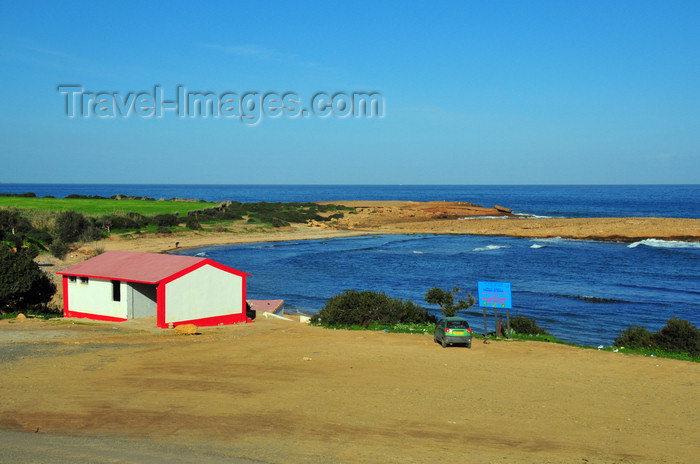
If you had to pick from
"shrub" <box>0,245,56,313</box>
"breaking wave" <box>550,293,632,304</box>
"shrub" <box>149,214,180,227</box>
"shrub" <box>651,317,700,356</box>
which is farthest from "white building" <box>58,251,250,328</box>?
"shrub" <box>149,214,180,227</box>

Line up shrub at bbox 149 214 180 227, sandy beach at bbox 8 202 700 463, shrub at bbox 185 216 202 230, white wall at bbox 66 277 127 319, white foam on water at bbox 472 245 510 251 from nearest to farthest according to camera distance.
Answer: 1. sandy beach at bbox 8 202 700 463
2. white wall at bbox 66 277 127 319
3. white foam on water at bbox 472 245 510 251
4. shrub at bbox 149 214 180 227
5. shrub at bbox 185 216 202 230

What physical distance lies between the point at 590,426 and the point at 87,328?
21.0m

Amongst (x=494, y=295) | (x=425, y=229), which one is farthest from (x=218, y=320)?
(x=425, y=229)

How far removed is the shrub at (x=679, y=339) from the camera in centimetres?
2314

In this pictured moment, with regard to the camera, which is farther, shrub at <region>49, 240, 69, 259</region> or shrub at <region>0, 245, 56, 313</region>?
shrub at <region>49, 240, 69, 259</region>

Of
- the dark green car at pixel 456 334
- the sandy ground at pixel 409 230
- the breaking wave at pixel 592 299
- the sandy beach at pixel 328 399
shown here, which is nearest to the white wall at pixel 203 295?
the sandy beach at pixel 328 399

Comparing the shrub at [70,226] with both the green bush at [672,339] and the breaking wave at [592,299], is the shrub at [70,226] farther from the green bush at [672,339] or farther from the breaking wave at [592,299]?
the green bush at [672,339]

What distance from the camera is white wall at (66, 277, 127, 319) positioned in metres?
28.2

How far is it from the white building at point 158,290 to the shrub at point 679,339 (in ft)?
61.2

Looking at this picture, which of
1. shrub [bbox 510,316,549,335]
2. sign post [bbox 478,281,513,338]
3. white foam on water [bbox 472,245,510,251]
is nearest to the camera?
sign post [bbox 478,281,513,338]

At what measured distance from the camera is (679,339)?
77.0ft

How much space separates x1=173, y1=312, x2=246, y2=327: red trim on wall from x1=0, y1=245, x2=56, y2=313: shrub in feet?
32.6

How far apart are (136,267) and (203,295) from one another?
3601mm

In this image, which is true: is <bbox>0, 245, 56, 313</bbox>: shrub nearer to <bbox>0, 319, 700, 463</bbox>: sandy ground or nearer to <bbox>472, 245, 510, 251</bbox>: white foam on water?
<bbox>0, 319, 700, 463</bbox>: sandy ground
